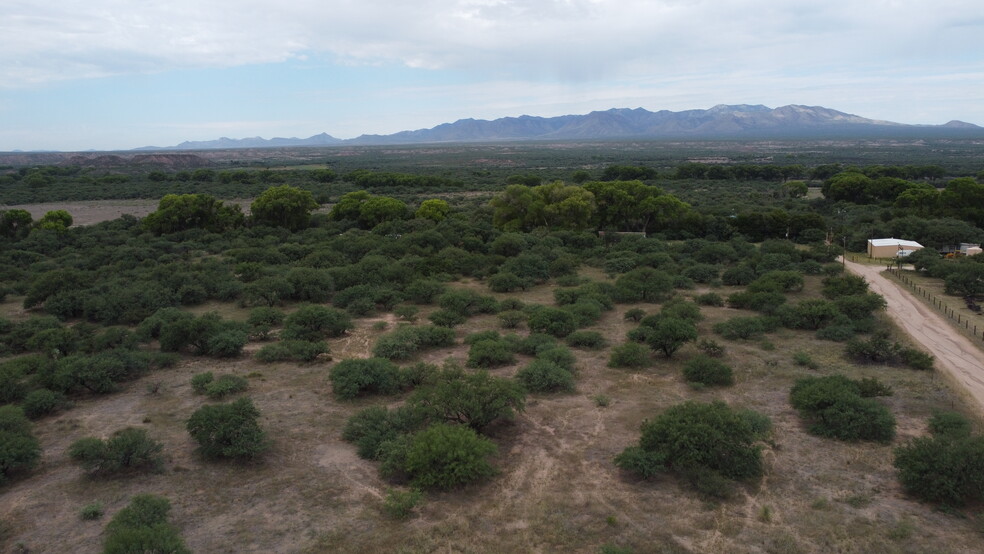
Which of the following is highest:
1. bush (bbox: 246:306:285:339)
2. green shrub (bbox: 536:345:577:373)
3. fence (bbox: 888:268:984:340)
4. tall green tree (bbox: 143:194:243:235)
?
tall green tree (bbox: 143:194:243:235)

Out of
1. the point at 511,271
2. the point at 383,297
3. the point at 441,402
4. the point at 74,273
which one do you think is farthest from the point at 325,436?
the point at 74,273

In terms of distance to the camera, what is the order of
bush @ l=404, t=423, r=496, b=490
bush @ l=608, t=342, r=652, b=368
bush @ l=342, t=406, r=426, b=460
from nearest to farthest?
bush @ l=404, t=423, r=496, b=490 < bush @ l=342, t=406, r=426, b=460 < bush @ l=608, t=342, r=652, b=368

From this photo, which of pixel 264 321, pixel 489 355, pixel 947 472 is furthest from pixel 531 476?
pixel 264 321

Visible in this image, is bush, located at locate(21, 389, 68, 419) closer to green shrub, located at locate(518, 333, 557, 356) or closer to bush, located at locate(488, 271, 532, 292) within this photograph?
green shrub, located at locate(518, 333, 557, 356)

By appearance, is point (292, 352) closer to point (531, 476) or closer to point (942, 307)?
point (531, 476)

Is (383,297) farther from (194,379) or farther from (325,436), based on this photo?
(325,436)

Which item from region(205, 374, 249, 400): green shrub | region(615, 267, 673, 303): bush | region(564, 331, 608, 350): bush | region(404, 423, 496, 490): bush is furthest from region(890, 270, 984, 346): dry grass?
region(205, 374, 249, 400): green shrub
